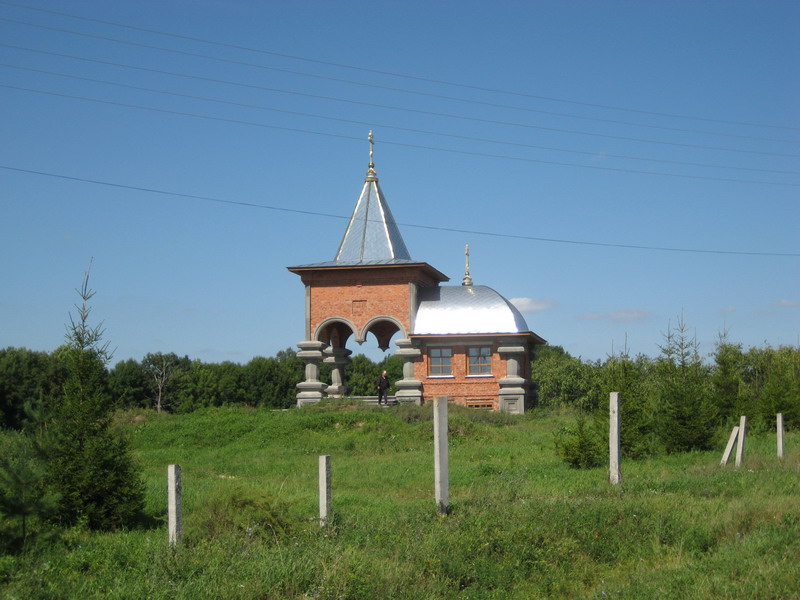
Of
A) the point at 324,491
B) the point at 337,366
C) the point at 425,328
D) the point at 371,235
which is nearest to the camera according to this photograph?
the point at 324,491

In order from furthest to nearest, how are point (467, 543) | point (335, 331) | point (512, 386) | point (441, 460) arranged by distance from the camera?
point (335, 331) < point (512, 386) < point (441, 460) < point (467, 543)

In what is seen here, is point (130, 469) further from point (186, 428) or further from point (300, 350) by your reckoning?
point (300, 350)

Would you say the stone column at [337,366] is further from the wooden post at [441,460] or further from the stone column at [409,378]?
the wooden post at [441,460]

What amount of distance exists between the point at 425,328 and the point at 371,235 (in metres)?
4.49

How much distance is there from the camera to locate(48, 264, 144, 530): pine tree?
11.4 m

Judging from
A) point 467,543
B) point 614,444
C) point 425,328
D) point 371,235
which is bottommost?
point 467,543

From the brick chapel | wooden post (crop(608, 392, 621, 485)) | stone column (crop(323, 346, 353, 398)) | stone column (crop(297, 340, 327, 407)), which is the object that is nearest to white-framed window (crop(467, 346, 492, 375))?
the brick chapel

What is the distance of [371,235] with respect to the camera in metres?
34.7

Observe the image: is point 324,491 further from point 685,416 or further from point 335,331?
point 335,331

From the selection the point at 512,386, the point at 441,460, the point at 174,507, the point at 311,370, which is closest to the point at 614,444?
the point at 441,460

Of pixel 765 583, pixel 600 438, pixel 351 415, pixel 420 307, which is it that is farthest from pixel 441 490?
pixel 420 307

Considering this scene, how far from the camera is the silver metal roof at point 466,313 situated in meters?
32.6

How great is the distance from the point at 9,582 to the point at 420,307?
25433 mm

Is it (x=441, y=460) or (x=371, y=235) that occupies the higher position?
(x=371, y=235)
